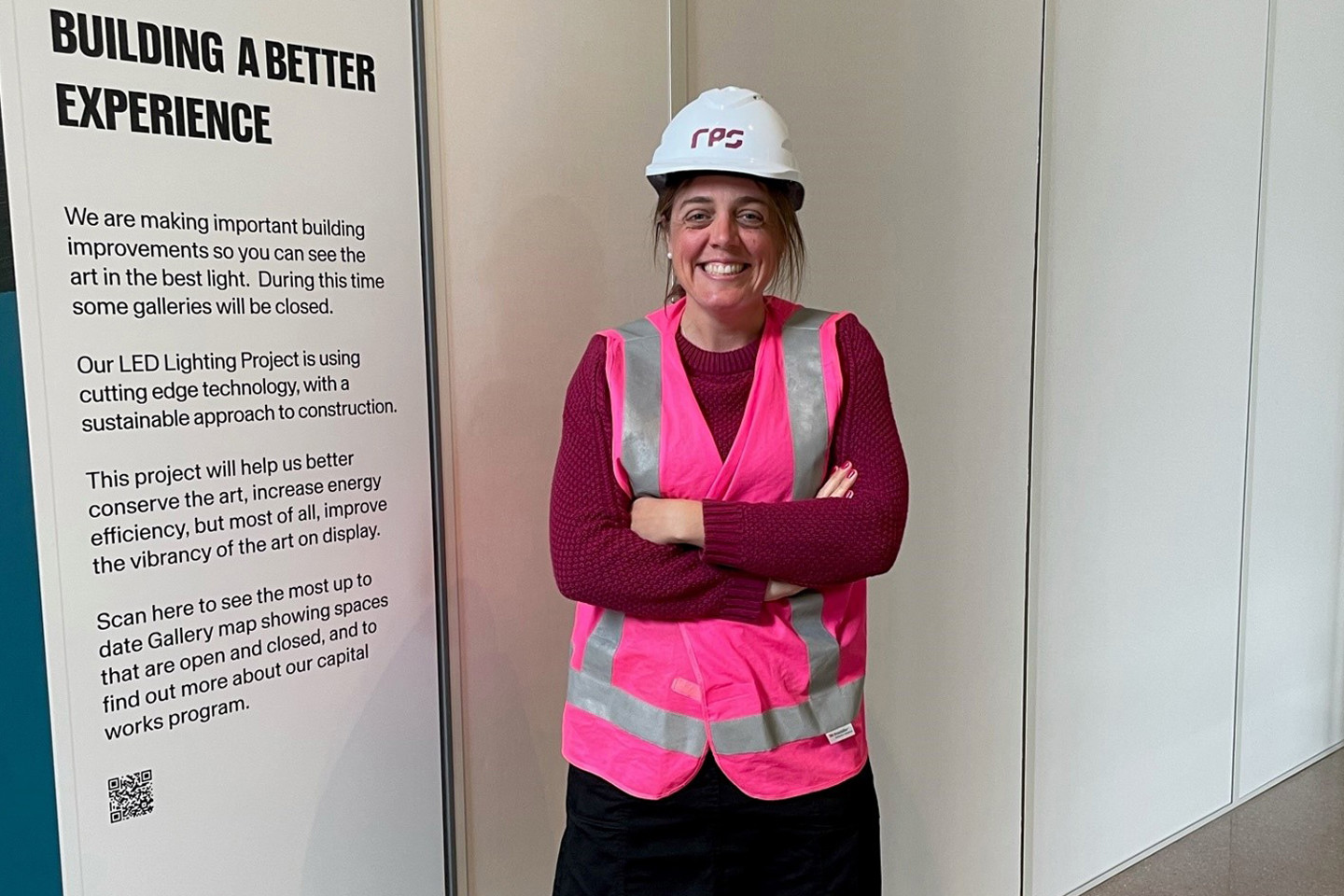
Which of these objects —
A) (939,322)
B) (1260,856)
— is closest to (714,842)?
(939,322)

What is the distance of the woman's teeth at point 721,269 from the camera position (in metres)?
1.50

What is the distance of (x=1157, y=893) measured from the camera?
115 inches

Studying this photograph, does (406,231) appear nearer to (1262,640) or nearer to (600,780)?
(600,780)

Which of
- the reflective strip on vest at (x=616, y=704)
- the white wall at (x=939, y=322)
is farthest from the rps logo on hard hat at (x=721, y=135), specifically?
the white wall at (x=939, y=322)

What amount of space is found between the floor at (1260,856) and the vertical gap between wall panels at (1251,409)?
0.16 metres

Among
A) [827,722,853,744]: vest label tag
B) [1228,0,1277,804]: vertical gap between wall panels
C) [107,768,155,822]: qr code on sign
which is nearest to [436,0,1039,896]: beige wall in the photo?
[107,768,155,822]: qr code on sign

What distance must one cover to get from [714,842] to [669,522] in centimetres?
46

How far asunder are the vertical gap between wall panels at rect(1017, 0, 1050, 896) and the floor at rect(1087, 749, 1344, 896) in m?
0.34

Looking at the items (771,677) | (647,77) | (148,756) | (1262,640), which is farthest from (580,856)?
(1262,640)

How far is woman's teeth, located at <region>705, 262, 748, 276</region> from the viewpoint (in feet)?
4.91

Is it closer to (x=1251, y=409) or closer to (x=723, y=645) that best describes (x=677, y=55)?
(x=723, y=645)

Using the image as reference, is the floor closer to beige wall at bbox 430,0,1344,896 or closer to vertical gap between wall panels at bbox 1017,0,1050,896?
beige wall at bbox 430,0,1344,896

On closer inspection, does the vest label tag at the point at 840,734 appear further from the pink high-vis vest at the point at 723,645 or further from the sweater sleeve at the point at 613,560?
the sweater sleeve at the point at 613,560

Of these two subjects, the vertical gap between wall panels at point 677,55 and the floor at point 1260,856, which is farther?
the floor at point 1260,856
